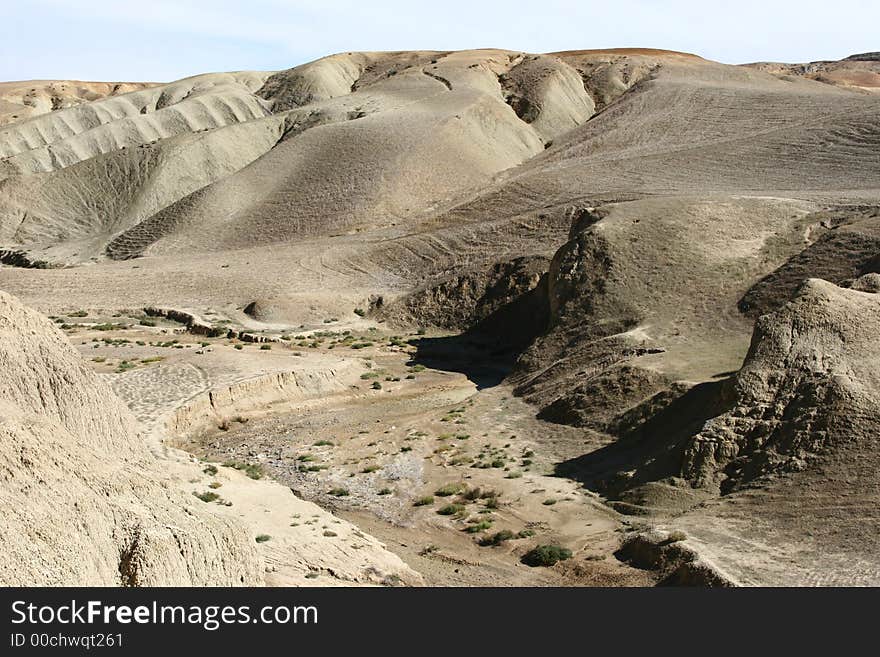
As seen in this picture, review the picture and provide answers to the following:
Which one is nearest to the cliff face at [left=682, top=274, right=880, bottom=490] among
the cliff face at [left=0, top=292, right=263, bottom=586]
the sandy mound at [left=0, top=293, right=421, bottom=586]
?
the sandy mound at [left=0, top=293, right=421, bottom=586]

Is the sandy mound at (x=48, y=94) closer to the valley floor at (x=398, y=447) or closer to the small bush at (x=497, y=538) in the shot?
the valley floor at (x=398, y=447)

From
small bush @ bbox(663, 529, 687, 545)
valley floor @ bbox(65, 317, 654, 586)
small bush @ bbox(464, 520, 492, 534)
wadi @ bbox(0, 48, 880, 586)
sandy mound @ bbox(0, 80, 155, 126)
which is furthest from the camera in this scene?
sandy mound @ bbox(0, 80, 155, 126)

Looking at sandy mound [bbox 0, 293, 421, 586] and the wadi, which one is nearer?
sandy mound [bbox 0, 293, 421, 586]

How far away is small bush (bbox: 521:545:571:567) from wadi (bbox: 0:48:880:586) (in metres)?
0.09

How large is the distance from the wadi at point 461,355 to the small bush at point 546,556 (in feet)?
0.29

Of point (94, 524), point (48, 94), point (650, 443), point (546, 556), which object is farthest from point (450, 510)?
point (48, 94)

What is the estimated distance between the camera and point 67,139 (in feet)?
311

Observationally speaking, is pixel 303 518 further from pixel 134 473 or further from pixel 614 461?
pixel 614 461

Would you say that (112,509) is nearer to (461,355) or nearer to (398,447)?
(398,447)

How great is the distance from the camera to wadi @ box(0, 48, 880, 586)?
16.7 metres

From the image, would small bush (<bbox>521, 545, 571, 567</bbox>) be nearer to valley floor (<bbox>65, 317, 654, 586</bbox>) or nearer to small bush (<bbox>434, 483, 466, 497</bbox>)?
valley floor (<bbox>65, 317, 654, 586</bbox>)

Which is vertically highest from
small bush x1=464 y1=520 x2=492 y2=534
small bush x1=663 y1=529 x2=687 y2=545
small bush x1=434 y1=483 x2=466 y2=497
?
small bush x1=663 y1=529 x2=687 y2=545

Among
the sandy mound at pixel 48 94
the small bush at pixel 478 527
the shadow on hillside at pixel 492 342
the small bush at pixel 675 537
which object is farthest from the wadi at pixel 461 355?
the sandy mound at pixel 48 94

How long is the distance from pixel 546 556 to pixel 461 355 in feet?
69.9
